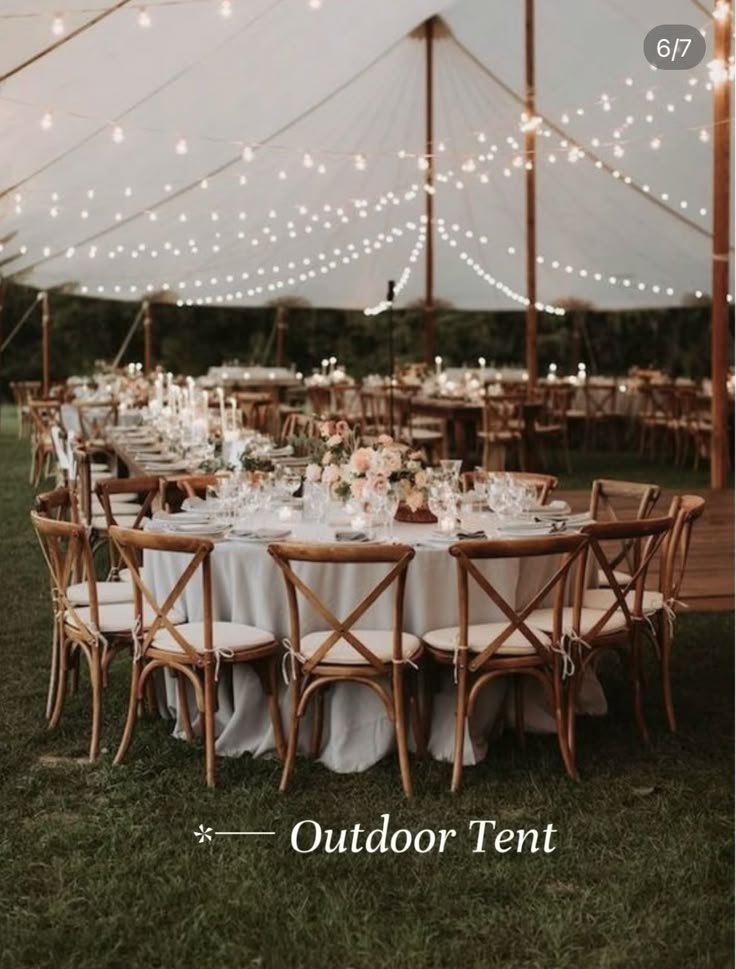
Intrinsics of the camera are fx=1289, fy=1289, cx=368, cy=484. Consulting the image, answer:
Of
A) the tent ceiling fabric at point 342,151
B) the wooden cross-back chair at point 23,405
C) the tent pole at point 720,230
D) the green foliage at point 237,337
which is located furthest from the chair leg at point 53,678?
the green foliage at point 237,337

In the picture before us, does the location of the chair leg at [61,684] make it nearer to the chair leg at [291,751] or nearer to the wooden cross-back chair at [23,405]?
the chair leg at [291,751]

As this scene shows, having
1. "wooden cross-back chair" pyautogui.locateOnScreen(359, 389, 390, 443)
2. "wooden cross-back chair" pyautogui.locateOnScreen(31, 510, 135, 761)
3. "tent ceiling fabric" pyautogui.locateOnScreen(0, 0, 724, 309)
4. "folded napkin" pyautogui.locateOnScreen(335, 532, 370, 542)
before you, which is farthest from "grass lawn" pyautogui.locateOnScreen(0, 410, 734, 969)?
"wooden cross-back chair" pyautogui.locateOnScreen(359, 389, 390, 443)

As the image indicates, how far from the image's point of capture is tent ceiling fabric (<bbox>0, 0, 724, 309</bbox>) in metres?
8.48

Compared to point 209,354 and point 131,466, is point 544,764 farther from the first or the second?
point 209,354

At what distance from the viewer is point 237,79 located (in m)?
9.58

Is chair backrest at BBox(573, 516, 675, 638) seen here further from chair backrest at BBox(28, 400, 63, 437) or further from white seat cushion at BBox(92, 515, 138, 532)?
chair backrest at BBox(28, 400, 63, 437)

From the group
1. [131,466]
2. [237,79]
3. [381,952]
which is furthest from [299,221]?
[381,952]

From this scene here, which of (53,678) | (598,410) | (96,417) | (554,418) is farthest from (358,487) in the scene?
(598,410)

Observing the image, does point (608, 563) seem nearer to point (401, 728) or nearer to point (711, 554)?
point (401, 728)

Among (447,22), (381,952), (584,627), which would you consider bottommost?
(381,952)

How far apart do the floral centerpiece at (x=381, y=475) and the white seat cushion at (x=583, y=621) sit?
25.5 inches

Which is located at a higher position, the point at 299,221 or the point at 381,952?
the point at 299,221

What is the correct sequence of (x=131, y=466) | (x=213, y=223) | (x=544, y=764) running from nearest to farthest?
(x=544, y=764), (x=131, y=466), (x=213, y=223)

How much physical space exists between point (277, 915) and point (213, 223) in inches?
436
